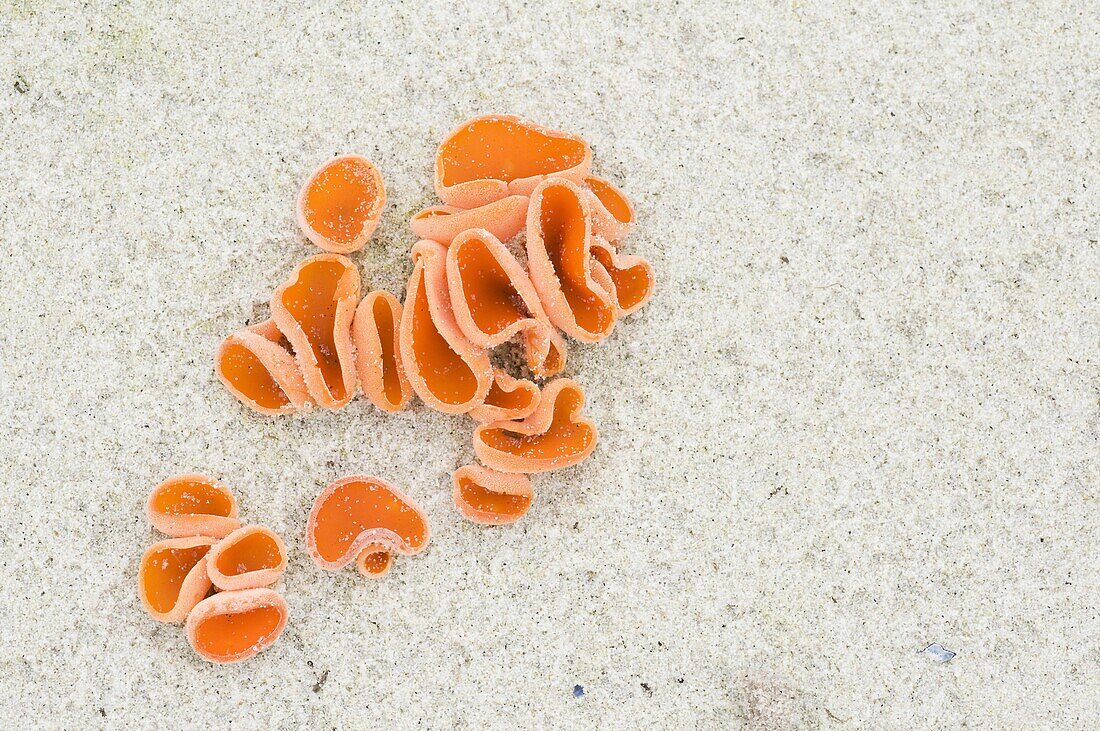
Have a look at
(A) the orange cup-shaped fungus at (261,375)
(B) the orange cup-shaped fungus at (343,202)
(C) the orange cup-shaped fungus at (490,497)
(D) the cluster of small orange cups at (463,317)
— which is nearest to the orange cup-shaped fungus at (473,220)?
(D) the cluster of small orange cups at (463,317)

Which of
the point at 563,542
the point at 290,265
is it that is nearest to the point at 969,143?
the point at 563,542

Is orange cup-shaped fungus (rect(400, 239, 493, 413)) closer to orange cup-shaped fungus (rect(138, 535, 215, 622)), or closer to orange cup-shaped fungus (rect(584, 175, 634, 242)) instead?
orange cup-shaped fungus (rect(584, 175, 634, 242))

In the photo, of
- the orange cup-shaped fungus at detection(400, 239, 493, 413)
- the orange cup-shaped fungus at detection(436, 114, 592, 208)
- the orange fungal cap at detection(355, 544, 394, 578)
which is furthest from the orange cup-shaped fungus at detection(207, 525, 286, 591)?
the orange cup-shaped fungus at detection(436, 114, 592, 208)

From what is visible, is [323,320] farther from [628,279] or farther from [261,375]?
[628,279]

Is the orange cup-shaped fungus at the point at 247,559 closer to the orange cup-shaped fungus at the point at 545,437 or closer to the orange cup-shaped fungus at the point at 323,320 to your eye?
the orange cup-shaped fungus at the point at 323,320

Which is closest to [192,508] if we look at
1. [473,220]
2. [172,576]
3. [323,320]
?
[172,576]

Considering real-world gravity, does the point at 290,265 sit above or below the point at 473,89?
below

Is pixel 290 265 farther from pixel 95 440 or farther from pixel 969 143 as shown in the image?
pixel 969 143
